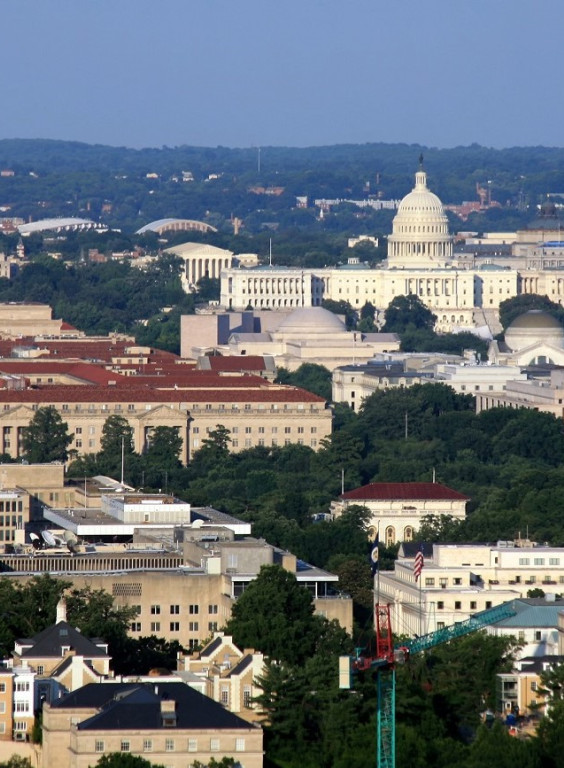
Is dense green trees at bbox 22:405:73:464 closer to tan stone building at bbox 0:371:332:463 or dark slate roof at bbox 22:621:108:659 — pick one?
tan stone building at bbox 0:371:332:463

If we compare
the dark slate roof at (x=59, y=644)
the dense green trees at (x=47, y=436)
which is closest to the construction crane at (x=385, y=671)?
the dark slate roof at (x=59, y=644)

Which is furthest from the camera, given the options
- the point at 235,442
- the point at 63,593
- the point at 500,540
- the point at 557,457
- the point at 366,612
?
the point at 235,442

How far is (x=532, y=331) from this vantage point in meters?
138

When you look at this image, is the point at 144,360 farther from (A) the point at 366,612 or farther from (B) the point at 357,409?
(A) the point at 366,612

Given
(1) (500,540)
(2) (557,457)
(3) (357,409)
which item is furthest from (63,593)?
(3) (357,409)

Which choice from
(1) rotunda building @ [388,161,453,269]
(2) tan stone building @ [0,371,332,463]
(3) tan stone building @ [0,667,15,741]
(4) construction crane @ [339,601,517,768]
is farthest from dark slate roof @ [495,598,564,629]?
(1) rotunda building @ [388,161,453,269]

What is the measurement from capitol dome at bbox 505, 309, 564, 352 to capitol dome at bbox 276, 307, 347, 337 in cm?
767

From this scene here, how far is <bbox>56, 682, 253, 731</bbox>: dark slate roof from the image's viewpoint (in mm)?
48469

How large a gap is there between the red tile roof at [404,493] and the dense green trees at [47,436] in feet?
59.0

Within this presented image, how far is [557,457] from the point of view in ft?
331

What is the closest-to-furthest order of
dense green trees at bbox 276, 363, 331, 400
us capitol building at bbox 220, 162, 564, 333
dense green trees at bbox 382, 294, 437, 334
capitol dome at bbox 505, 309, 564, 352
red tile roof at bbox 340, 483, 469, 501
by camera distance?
red tile roof at bbox 340, 483, 469, 501, dense green trees at bbox 276, 363, 331, 400, capitol dome at bbox 505, 309, 564, 352, dense green trees at bbox 382, 294, 437, 334, us capitol building at bbox 220, 162, 564, 333

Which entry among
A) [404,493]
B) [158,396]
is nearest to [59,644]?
[404,493]

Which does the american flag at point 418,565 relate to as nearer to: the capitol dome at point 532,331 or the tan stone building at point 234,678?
the tan stone building at point 234,678

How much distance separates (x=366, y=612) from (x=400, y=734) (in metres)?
15.3
